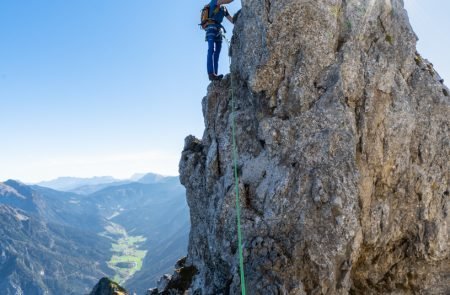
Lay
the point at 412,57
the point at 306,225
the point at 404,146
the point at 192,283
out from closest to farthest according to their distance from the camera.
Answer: the point at 306,225 → the point at 404,146 → the point at 412,57 → the point at 192,283


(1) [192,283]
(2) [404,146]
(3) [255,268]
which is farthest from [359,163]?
(1) [192,283]

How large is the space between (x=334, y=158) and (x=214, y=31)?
34.7 ft

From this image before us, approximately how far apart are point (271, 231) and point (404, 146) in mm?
7809

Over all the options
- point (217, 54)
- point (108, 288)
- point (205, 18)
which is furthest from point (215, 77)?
point (108, 288)

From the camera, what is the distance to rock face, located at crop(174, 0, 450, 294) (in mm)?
16141

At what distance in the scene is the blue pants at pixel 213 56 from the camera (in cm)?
2280

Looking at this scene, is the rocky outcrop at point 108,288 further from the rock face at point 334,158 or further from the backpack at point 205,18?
the backpack at point 205,18

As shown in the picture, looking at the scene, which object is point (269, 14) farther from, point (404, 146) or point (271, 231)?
point (271, 231)

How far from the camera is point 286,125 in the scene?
58.8 feet

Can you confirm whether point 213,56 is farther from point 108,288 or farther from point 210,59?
point 108,288

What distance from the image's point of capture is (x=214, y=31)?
2247 cm

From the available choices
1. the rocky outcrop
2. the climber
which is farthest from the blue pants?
the rocky outcrop

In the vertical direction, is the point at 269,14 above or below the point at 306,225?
above

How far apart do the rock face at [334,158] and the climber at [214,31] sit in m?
2.30
